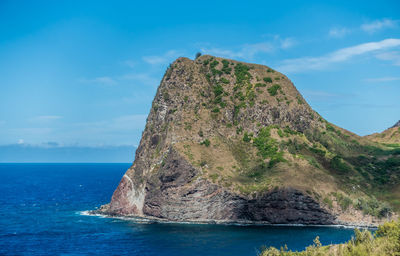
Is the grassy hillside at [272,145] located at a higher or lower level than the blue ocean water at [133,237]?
higher

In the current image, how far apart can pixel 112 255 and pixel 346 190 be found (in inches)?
3020

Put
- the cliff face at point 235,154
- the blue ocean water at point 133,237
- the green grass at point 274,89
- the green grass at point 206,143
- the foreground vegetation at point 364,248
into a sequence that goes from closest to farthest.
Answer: the foreground vegetation at point 364,248, the blue ocean water at point 133,237, the cliff face at point 235,154, the green grass at point 206,143, the green grass at point 274,89

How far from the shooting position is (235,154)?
142 m

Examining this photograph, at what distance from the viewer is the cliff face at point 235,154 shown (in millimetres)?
120125

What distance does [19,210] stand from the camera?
147m

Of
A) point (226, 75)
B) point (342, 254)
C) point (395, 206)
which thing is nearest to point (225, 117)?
point (226, 75)

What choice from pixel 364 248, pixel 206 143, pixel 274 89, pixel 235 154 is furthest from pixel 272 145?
pixel 364 248

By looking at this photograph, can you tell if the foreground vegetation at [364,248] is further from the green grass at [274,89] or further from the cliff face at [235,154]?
the green grass at [274,89]

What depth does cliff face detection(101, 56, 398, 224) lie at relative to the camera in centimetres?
12012

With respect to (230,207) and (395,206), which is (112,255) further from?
(395,206)

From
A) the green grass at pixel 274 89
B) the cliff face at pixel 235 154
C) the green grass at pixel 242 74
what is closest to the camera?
the cliff face at pixel 235 154

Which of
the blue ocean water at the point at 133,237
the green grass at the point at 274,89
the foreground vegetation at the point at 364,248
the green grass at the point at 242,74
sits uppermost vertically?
the green grass at the point at 242,74

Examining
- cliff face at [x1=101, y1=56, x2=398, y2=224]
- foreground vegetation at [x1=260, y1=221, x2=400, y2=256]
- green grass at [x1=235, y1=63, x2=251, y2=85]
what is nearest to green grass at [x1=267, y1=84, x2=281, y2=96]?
cliff face at [x1=101, y1=56, x2=398, y2=224]

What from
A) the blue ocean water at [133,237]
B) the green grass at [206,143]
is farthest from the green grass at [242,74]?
the blue ocean water at [133,237]
